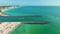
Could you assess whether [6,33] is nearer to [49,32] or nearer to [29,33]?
[29,33]

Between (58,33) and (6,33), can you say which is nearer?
(6,33)

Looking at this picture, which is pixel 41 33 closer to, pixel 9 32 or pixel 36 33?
pixel 36 33

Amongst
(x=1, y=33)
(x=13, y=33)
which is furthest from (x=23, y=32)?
(x=1, y=33)

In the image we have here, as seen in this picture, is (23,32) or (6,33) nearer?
(6,33)

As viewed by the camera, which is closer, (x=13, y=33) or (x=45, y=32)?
(x=13, y=33)

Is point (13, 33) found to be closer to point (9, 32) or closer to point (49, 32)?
point (9, 32)

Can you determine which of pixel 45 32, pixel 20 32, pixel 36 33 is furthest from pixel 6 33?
pixel 45 32

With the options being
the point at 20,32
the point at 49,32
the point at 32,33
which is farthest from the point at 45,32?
the point at 20,32
